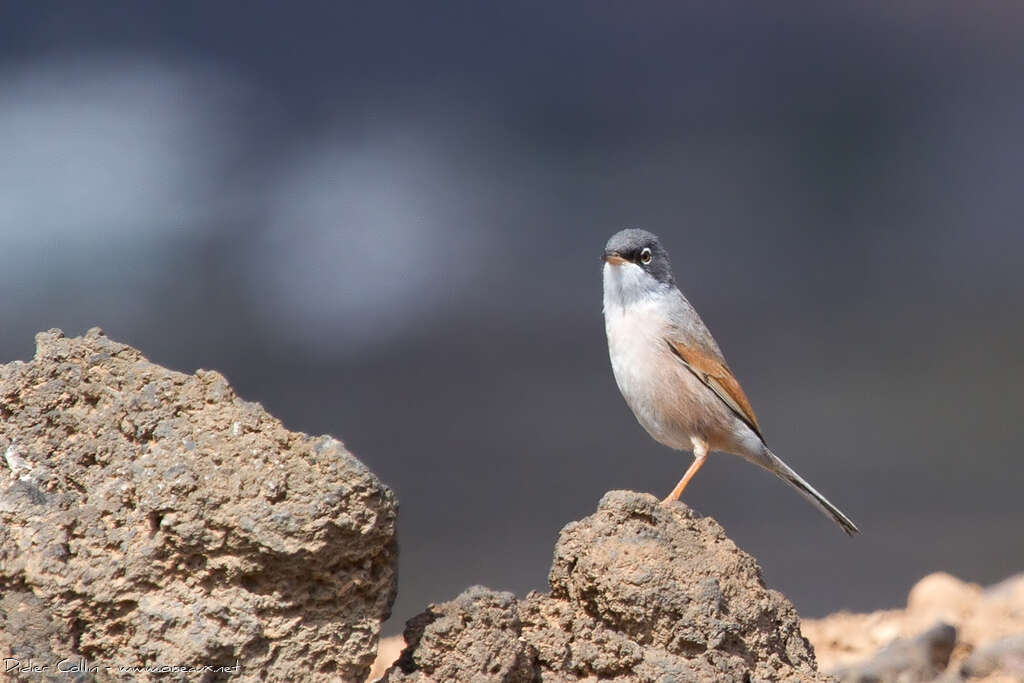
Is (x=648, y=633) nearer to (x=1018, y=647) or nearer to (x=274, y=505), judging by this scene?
(x=274, y=505)

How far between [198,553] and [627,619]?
1306mm

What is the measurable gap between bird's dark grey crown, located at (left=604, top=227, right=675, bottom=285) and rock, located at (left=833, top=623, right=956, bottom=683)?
81.8 inches

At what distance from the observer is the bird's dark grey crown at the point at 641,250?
579 cm

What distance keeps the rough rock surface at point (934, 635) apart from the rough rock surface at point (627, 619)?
1.57 metres

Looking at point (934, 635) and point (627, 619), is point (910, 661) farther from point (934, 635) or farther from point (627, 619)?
point (627, 619)

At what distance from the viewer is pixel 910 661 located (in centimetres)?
518

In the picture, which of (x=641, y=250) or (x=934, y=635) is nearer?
(x=934, y=635)

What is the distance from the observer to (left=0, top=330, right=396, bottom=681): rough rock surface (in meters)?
2.99

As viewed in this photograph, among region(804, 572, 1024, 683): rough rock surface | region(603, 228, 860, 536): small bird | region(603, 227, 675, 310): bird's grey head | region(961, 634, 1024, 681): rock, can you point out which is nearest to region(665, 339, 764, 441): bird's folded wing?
region(603, 228, 860, 536): small bird

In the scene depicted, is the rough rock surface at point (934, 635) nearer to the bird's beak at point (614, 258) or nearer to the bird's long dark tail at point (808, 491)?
the bird's long dark tail at point (808, 491)

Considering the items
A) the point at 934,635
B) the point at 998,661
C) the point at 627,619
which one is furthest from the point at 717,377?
the point at 627,619

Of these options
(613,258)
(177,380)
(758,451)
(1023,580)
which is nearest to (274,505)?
(177,380)

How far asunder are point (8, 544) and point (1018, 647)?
168 inches

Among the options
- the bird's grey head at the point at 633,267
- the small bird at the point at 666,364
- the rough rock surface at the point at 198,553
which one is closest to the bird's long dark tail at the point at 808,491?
the small bird at the point at 666,364
